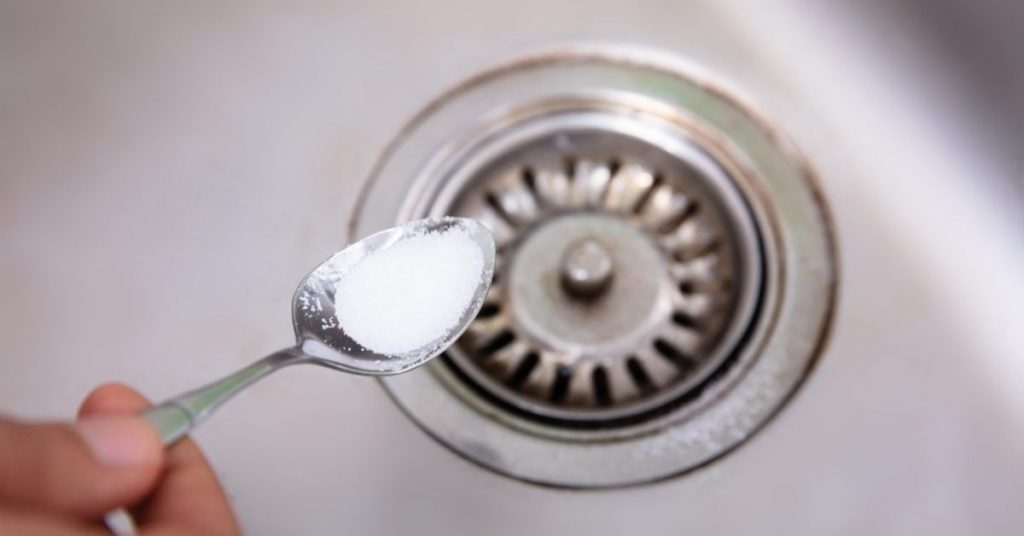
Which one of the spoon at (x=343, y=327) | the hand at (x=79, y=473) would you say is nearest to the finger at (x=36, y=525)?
the hand at (x=79, y=473)

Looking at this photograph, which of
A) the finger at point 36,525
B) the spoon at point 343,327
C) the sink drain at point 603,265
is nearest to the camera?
the finger at point 36,525

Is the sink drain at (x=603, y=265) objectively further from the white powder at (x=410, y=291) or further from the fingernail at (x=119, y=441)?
the fingernail at (x=119, y=441)

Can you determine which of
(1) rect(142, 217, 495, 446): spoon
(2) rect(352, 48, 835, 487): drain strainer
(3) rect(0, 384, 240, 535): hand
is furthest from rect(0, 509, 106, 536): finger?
(2) rect(352, 48, 835, 487): drain strainer

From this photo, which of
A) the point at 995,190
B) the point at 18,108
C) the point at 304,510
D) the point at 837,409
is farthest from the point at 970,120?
the point at 18,108

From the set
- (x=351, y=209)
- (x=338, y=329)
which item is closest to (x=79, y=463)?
(x=338, y=329)

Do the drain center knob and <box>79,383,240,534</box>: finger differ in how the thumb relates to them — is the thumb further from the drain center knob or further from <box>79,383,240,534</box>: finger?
the drain center knob

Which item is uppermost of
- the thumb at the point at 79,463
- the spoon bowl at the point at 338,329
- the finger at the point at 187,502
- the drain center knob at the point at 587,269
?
the drain center knob at the point at 587,269

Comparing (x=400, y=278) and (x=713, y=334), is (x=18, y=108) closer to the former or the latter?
(x=400, y=278)
